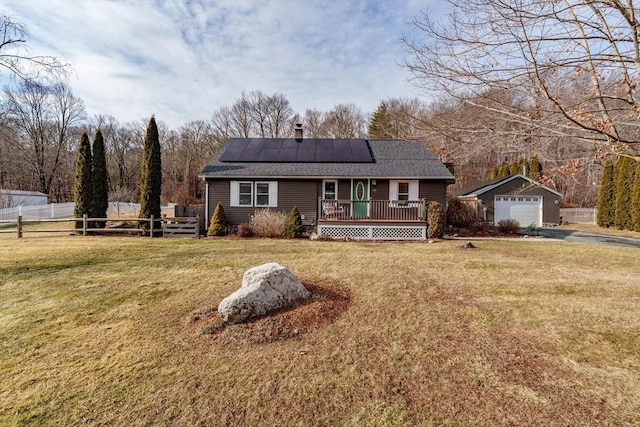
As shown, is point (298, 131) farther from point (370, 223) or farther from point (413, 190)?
point (370, 223)

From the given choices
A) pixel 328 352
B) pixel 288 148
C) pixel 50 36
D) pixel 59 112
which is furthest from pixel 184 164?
pixel 328 352

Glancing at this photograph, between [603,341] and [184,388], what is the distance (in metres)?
4.58

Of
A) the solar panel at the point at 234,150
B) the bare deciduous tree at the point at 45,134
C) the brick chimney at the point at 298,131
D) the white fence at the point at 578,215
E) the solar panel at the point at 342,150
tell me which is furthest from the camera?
→ the bare deciduous tree at the point at 45,134

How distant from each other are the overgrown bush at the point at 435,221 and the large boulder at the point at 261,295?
9021 mm

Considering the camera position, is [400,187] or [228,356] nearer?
[228,356]

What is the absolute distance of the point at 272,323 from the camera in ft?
13.5

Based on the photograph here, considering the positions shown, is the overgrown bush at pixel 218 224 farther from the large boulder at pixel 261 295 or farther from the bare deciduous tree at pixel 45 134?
the bare deciduous tree at pixel 45 134

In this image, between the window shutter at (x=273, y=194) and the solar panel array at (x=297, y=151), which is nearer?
the window shutter at (x=273, y=194)

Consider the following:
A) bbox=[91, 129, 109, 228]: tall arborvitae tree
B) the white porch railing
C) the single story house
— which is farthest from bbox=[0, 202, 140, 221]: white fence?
the single story house

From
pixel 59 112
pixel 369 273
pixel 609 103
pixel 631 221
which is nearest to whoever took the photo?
pixel 609 103

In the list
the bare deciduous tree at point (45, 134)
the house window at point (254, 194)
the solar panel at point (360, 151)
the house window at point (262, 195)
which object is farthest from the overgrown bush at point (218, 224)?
the bare deciduous tree at point (45, 134)

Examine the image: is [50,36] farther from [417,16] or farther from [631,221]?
[631,221]

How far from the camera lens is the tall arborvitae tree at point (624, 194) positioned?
19219 millimetres

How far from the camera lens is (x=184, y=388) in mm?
2895
